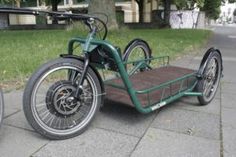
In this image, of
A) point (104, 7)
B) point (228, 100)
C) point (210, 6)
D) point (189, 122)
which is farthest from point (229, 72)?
point (210, 6)

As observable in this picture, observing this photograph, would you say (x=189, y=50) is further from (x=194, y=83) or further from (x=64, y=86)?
(x=64, y=86)

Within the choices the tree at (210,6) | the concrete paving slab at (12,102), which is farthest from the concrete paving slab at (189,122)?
the tree at (210,6)

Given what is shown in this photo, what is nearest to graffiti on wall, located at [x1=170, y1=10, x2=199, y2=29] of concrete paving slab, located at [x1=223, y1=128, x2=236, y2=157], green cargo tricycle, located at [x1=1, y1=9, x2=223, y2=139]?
green cargo tricycle, located at [x1=1, y1=9, x2=223, y2=139]

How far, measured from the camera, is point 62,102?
9.37ft

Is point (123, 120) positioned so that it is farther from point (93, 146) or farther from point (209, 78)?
point (209, 78)

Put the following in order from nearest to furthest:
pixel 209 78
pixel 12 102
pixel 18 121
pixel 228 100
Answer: pixel 18 121 < pixel 12 102 < pixel 209 78 < pixel 228 100

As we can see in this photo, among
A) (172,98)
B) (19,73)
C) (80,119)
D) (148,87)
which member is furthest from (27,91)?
(19,73)

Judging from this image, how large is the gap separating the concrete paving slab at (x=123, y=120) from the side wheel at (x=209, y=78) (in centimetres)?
75

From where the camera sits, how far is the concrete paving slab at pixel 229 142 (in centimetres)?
277

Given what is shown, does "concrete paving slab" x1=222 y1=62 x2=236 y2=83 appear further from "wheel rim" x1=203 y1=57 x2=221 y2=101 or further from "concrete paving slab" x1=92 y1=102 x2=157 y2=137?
"concrete paving slab" x1=92 y1=102 x2=157 y2=137

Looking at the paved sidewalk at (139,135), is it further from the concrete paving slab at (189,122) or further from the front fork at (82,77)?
the front fork at (82,77)

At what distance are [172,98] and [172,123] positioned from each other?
0.35 metres

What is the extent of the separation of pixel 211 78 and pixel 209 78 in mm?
84

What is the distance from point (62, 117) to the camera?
2916 mm
